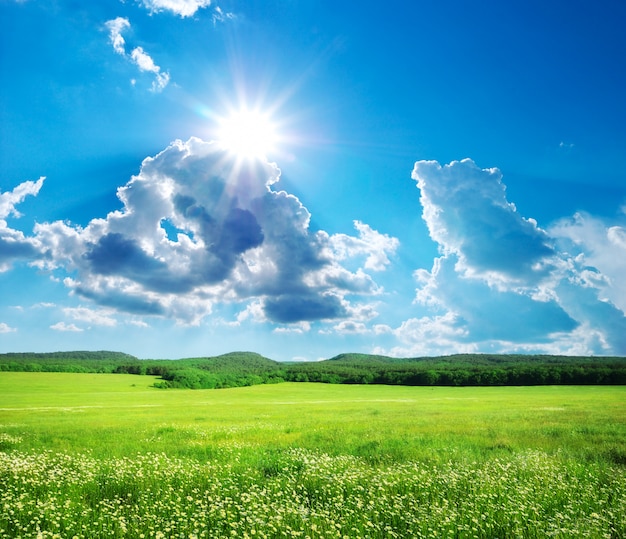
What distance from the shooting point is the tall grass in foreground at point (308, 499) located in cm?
752

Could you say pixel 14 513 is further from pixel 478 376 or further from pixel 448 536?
pixel 478 376

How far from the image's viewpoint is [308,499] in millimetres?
9078

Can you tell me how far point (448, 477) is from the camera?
33.7 ft

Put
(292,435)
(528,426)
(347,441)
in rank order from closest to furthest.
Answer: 1. (347,441)
2. (292,435)
3. (528,426)

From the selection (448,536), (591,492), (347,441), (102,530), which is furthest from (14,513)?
(591,492)

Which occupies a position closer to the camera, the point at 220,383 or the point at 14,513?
the point at 14,513

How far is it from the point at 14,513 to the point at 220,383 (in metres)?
140

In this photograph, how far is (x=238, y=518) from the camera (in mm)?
8164

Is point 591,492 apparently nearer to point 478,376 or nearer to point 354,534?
point 354,534

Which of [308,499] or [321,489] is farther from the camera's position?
[321,489]

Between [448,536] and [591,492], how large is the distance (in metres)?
4.41

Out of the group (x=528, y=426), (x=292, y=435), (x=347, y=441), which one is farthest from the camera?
(x=528, y=426)

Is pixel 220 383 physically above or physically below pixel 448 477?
below

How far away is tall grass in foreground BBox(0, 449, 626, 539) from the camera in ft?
24.7
